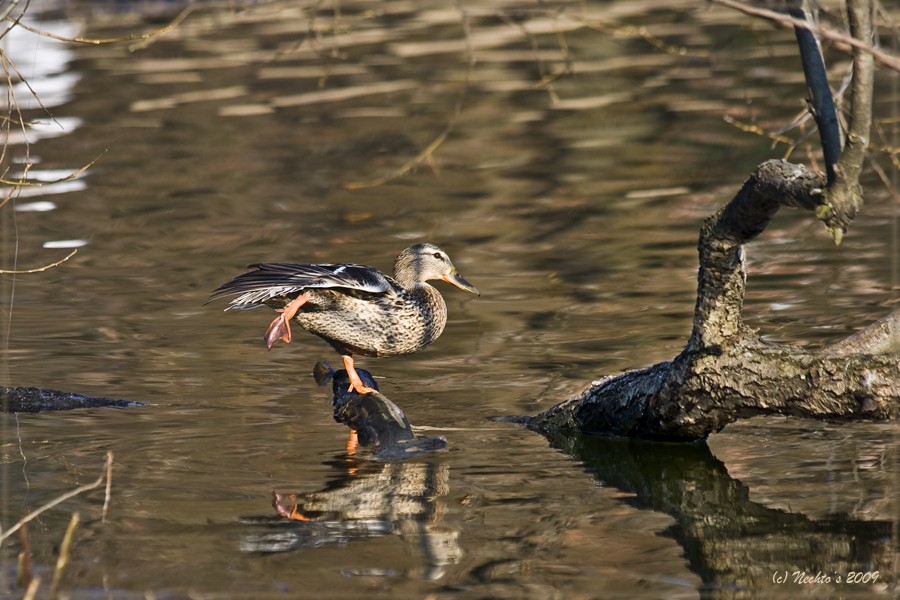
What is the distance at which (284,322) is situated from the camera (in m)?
7.38

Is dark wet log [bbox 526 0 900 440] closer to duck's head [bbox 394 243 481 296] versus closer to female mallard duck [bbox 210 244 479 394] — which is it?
female mallard duck [bbox 210 244 479 394]

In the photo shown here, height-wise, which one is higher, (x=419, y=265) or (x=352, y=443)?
(x=419, y=265)

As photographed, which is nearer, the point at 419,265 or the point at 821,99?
the point at 821,99

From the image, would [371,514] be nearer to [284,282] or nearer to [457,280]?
[284,282]

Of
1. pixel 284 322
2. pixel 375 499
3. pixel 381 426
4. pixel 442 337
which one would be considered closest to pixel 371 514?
pixel 375 499

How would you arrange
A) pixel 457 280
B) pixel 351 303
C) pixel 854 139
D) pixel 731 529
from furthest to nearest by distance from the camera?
1. pixel 457 280
2. pixel 351 303
3. pixel 731 529
4. pixel 854 139

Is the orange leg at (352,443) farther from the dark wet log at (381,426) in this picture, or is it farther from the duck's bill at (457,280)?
the duck's bill at (457,280)

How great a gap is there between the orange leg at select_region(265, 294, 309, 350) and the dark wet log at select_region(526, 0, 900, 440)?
1780 mm

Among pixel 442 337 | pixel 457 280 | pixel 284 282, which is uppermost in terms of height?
pixel 284 282

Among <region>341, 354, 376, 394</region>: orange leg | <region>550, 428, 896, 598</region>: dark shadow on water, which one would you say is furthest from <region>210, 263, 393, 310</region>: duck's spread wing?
<region>550, 428, 896, 598</region>: dark shadow on water

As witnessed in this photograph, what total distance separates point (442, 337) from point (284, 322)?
7.66 feet

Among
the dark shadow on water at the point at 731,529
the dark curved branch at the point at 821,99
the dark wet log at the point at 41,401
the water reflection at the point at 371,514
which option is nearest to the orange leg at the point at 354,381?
the water reflection at the point at 371,514

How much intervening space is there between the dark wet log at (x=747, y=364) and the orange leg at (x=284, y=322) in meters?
1.78

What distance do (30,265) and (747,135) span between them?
8458 millimetres
